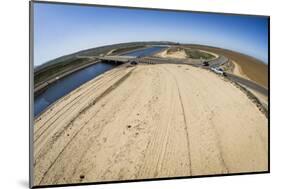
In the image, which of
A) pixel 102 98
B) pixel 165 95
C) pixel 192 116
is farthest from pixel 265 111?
pixel 102 98

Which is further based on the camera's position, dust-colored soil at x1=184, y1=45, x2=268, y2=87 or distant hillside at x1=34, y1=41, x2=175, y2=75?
dust-colored soil at x1=184, y1=45, x2=268, y2=87

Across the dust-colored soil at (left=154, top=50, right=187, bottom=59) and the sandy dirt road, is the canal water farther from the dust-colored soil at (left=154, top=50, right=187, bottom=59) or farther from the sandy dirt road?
the dust-colored soil at (left=154, top=50, right=187, bottom=59)

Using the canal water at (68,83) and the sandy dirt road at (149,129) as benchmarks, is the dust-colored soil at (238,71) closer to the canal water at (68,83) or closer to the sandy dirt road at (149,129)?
the sandy dirt road at (149,129)

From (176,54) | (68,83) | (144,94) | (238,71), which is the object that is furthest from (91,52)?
(238,71)

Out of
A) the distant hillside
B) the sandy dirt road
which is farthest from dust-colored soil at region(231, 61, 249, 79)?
the distant hillside

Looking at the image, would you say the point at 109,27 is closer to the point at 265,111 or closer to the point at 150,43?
the point at 150,43

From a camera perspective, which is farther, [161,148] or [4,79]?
[161,148]

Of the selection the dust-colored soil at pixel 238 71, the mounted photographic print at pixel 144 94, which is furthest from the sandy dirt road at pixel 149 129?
the dust-colored soil at pixel 238 71

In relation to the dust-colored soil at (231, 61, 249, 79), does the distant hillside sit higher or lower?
higher
